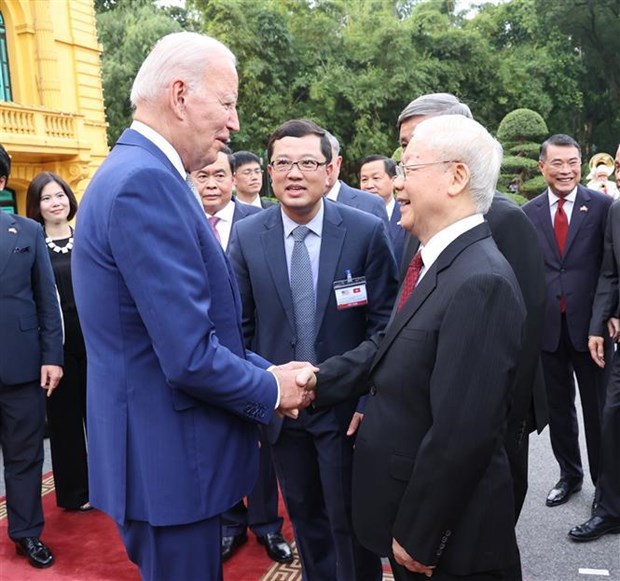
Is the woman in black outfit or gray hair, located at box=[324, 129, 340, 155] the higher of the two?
gray hair, located at box=[324, 129, 340, 155]

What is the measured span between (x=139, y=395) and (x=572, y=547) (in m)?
2.36

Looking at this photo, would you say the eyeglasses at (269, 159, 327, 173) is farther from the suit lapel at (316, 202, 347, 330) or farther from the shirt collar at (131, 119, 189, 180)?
the shirt collar at (131, 119, 189, 180)

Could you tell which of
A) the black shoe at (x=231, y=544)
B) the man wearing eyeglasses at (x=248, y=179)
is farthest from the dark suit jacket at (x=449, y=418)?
the man wearing eyeglasses at (x=248, y=179)

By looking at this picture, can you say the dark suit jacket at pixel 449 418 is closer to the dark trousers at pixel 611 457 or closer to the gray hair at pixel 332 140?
the gray hair at pixel 332 140

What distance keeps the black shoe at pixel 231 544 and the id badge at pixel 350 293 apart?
143 cm

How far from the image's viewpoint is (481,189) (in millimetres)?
1686

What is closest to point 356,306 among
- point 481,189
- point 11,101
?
point 481,189

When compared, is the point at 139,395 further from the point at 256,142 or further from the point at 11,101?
the point at 256,142

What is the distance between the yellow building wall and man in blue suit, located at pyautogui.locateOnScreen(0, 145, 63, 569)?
958 cm

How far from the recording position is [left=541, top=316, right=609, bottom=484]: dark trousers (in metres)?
3.65

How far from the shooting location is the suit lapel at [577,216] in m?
3.57

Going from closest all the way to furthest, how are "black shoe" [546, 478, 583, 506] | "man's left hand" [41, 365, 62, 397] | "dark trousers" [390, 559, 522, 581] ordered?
1. "dark trousers" [390, 559, 522, 581]
2. "man's left hand" [41, 365, 62, 397]
3. "black shoe" [546, 478, 583, 506]

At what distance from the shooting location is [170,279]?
60.4 inches

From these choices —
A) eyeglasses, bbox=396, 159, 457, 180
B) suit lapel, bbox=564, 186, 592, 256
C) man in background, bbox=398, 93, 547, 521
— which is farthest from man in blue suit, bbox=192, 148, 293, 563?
suit lapel, bbox=564, 186, 592, 256
